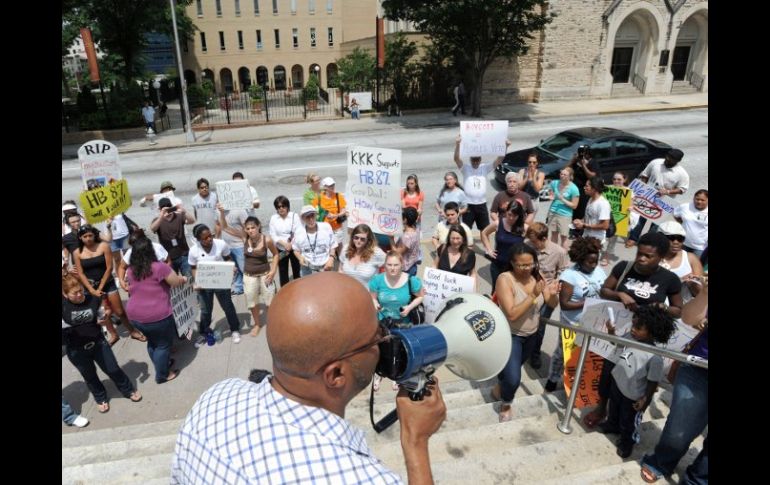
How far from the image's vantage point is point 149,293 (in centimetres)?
472

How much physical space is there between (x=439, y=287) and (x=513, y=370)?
3.83 ft

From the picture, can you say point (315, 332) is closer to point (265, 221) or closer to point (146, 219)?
point (265, 221)

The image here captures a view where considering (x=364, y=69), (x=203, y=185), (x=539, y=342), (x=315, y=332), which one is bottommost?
(x=539, y=342)

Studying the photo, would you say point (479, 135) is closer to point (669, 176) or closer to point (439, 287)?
point (669, 176)

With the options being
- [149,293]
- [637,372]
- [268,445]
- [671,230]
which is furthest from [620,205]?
[268,445]

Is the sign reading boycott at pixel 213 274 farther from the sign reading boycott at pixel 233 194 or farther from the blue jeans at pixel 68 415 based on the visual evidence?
the blue jeans at pixel 68 415

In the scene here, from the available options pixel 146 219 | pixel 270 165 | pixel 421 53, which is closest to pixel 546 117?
pixel 421 53

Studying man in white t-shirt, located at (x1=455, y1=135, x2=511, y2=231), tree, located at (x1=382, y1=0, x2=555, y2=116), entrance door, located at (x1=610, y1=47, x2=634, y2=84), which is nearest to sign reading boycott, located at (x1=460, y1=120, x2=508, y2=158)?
man in white t-shirt, located at (x1=455, y1=135, x2=511, y2=231)

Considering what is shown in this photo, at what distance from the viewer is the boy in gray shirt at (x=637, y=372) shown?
336cm

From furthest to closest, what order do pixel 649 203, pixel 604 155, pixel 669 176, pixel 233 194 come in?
1. pixel 604 155
2. pixel 669 176
3. pixel 649 203
4. pixel 233 194

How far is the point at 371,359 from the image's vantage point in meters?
1.52

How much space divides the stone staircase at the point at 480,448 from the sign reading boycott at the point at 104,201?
293 cm

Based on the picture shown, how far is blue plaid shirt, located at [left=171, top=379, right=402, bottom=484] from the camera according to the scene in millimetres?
1278
